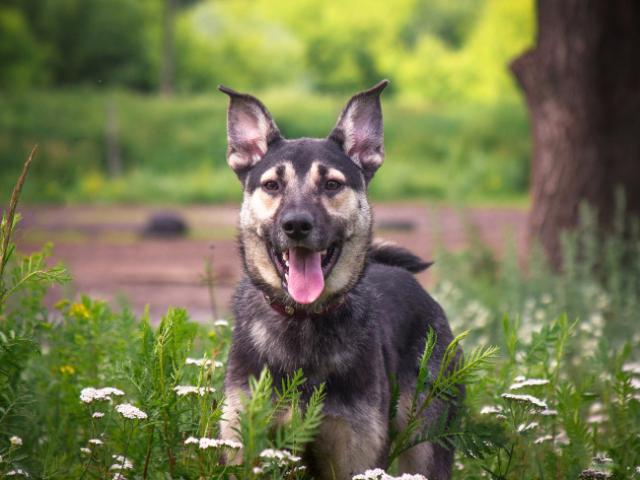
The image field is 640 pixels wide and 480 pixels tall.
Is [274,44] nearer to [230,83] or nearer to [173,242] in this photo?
[230,83]

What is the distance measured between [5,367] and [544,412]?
232 centimetres

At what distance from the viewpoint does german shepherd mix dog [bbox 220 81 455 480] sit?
13.5 feet

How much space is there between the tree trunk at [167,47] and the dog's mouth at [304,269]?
2905cm

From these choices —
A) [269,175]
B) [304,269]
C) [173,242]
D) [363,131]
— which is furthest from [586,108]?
[173,242]

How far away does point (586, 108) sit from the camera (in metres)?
10.0

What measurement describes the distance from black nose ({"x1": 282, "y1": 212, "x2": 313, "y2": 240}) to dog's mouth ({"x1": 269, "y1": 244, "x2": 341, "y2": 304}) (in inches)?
6.0

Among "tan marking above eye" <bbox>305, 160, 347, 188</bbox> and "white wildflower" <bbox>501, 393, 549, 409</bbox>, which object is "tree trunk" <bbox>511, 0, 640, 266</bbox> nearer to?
"tan marking above eye" <bbox>305, 160, 347, 188</bbox>

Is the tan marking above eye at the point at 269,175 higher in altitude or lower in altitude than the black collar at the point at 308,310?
higher

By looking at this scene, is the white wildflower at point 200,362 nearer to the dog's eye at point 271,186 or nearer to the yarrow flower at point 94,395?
the yarrow flower at point 94,395

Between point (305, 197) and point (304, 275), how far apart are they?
1.12 ft

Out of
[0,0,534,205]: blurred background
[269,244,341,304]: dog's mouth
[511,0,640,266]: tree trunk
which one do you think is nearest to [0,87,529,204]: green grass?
[0,0,534,205]: blurred background

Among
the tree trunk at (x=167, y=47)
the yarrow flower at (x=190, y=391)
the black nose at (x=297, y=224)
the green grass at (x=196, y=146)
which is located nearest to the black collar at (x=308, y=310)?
the black nose at (x=297, y=224)

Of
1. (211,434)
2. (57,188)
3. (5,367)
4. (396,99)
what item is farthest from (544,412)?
(396,99)

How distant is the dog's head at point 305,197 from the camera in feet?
13.9
